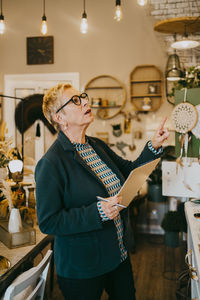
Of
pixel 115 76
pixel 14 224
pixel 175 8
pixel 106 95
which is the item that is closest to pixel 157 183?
pixel 106 95

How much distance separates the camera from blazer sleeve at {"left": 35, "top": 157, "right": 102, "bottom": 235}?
1.32 meters

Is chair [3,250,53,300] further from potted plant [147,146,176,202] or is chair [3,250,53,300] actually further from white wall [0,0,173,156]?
white wall [0,0,173,156]

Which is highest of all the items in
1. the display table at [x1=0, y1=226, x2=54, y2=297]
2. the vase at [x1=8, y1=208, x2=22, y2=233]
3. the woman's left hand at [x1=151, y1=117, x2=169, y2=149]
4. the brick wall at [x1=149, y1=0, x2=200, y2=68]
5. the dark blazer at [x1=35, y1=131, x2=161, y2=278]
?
the brick wall at [x1=149, y1=0, x2=200, y2=68]

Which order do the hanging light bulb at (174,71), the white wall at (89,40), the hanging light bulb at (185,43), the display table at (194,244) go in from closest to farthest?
the display table at (194,244) < the hanging light bulb at (185,43) < the hanging light bulb at (174,71) < the white wall at (89,40)

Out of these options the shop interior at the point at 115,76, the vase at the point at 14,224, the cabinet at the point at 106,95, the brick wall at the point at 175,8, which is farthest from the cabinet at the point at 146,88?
the vase at the point at 14,224

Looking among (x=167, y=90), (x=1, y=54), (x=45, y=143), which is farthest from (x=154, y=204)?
(x=1, y=54)

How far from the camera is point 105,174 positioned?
1.54 m

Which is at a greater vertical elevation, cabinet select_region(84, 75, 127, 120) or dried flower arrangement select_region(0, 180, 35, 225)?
cabinet select_region(84, 75, 127, 120)

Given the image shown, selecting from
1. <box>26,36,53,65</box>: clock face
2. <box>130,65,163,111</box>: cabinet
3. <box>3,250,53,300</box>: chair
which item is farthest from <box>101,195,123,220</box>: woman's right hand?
<box>26,36,53,65</box>: clock face

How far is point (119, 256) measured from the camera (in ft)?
4.78

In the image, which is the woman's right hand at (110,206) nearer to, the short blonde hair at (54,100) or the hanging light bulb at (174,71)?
the short blonde hair at (54,100)

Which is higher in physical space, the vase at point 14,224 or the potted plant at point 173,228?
the vase at point 14,224

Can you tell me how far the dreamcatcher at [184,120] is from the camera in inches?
69.1

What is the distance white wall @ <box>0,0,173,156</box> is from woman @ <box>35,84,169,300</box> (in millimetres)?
2997
